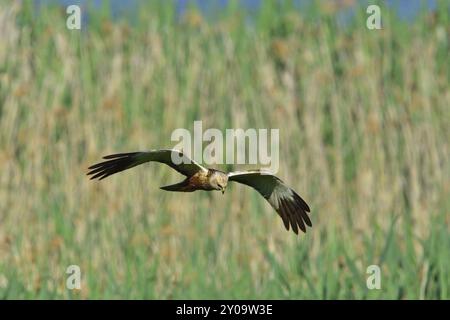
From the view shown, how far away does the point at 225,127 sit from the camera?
6.34 meters

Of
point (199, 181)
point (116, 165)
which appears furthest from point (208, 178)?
point (116, 165)

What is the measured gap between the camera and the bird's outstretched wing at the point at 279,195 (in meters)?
2.14

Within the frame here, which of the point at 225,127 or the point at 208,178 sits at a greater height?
the point at 225,127

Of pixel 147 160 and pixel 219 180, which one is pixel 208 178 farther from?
pixel 147 160

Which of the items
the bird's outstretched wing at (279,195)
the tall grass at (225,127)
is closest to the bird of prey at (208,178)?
the bird's outstretched wing at (279,195)

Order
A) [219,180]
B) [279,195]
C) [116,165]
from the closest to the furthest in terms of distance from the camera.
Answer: [219,180] < [116,165] < [279,195]

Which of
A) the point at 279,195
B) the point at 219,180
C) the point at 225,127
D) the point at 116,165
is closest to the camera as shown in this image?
the point at 219,180

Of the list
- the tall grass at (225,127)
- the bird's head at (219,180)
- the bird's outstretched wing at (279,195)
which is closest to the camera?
the bird's head at (219,180)

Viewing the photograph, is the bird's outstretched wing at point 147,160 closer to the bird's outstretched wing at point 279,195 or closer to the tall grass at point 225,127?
→ the bird's outstretched wing at point 279,195

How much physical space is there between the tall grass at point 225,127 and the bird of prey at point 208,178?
2.78 metres

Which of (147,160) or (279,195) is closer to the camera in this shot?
(147,160)

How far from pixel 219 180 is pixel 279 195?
43 cm

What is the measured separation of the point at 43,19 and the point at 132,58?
85cm
